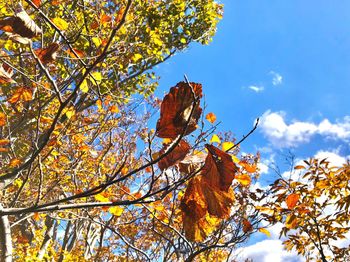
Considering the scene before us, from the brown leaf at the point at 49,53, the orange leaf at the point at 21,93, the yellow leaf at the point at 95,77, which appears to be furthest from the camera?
the orange leaf at the point at 21,93

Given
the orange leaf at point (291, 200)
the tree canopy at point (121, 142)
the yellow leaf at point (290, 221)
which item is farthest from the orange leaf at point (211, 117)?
the yellow leaf at point (290, 221)

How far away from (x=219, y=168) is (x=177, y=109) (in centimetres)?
20

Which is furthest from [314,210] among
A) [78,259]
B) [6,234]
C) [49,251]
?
[49,251]

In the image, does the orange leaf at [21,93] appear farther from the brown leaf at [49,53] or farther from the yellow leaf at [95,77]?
the brown leaf at [49,53]

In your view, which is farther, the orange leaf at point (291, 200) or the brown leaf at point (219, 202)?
the orange leaf at point (291, 200)

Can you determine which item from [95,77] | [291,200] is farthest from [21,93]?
[291,200]

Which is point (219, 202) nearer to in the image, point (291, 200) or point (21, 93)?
point (21, 93)

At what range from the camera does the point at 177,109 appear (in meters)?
0.90

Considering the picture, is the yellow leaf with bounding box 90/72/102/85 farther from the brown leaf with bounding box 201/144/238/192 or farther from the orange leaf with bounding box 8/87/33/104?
the brown leaf with bounding box 201/144/238/192

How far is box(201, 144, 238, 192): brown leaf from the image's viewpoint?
2.92 feet

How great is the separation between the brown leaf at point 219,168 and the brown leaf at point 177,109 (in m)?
0.10

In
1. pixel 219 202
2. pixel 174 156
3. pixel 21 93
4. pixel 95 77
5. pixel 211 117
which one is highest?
pixel 95 77

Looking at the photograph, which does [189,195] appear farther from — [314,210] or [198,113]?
[314,210]

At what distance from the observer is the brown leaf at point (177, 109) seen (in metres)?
0.89
